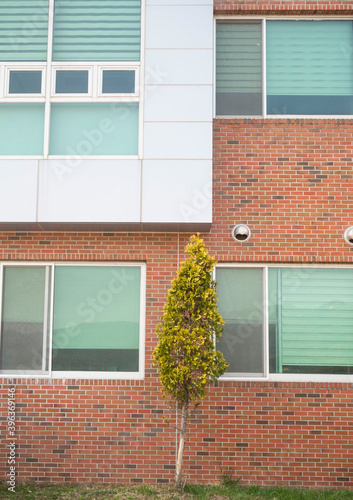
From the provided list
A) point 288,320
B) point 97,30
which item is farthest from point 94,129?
point 288,320

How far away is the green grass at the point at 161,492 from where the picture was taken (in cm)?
702

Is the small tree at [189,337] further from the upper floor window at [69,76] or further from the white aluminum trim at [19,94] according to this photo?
the white aluminum trim at [19,94]

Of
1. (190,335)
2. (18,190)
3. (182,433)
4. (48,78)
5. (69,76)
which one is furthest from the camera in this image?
(69,76)

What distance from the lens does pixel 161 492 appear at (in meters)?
7.17

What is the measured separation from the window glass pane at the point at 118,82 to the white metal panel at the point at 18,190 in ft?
4.70

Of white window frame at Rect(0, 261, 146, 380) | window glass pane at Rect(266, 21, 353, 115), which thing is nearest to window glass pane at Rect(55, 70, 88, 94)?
white window frame at Rect(0, 261, 146, 380)

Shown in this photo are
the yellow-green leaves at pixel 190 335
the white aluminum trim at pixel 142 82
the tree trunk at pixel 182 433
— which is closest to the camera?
the yellow-green leaves at pixel 190 335

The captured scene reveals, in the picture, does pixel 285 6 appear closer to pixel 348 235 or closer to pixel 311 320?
pixel 348 235

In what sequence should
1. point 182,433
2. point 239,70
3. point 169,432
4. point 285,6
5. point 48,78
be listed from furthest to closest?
point 239,70
point 285,6
point 48,78
point 169,432
point 182,433

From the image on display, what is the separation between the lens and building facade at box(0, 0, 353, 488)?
7641mm

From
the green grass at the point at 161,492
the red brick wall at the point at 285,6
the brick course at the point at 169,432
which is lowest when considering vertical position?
the green grass at the point at 161,492

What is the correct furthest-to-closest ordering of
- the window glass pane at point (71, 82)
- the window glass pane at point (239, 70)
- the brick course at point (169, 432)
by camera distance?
the window glass pane at point (239, 70)
the window glass pane at point (71, 82)
the brick course at point (169, 432)

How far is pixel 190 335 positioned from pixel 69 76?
3.96 m

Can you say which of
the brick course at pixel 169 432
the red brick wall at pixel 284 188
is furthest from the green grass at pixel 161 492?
the red brick wall at pixel 284 188
